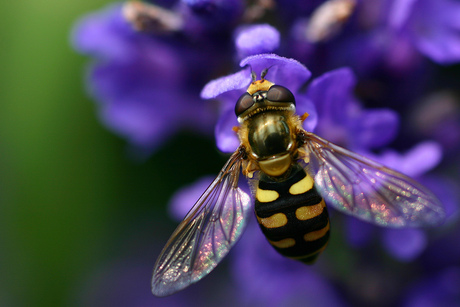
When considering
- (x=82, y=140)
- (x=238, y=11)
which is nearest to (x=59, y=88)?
(x=82, y=140)

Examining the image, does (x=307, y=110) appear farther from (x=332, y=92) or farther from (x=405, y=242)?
(x=405, y=242)

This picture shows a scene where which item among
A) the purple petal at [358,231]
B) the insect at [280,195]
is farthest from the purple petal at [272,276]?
the insect at [280,195]

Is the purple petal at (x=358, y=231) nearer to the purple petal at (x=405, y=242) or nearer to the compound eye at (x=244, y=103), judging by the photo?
the purple petal at (x=405, y=242)

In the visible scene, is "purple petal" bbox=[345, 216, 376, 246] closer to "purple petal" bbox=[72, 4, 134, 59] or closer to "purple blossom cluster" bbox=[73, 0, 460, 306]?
"purple blossom cluster" bbox=[73, 0, 460, 306]

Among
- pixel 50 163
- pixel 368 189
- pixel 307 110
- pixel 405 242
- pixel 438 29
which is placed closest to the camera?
pixel 368 189

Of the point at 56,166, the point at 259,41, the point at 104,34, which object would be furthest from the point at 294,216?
the point at 56,166

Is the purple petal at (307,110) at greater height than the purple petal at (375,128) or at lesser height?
greater

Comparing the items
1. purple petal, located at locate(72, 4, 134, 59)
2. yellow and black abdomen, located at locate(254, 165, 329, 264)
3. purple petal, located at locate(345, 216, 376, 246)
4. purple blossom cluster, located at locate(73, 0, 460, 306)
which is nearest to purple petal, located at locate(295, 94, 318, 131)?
purple blossom cluster, located at locate(73, 0, 460, 306)

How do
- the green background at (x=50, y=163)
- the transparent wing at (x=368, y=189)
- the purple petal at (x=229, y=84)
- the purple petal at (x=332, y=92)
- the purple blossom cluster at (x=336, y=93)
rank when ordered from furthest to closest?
the green background at (x=50, y=163) → the purple blossom cluster at (x=336, y=93) → the purple petal at (x=332, y=92) → the purple petal at (x=229, y=84) → the transparent wing at (x=368, y=189)
